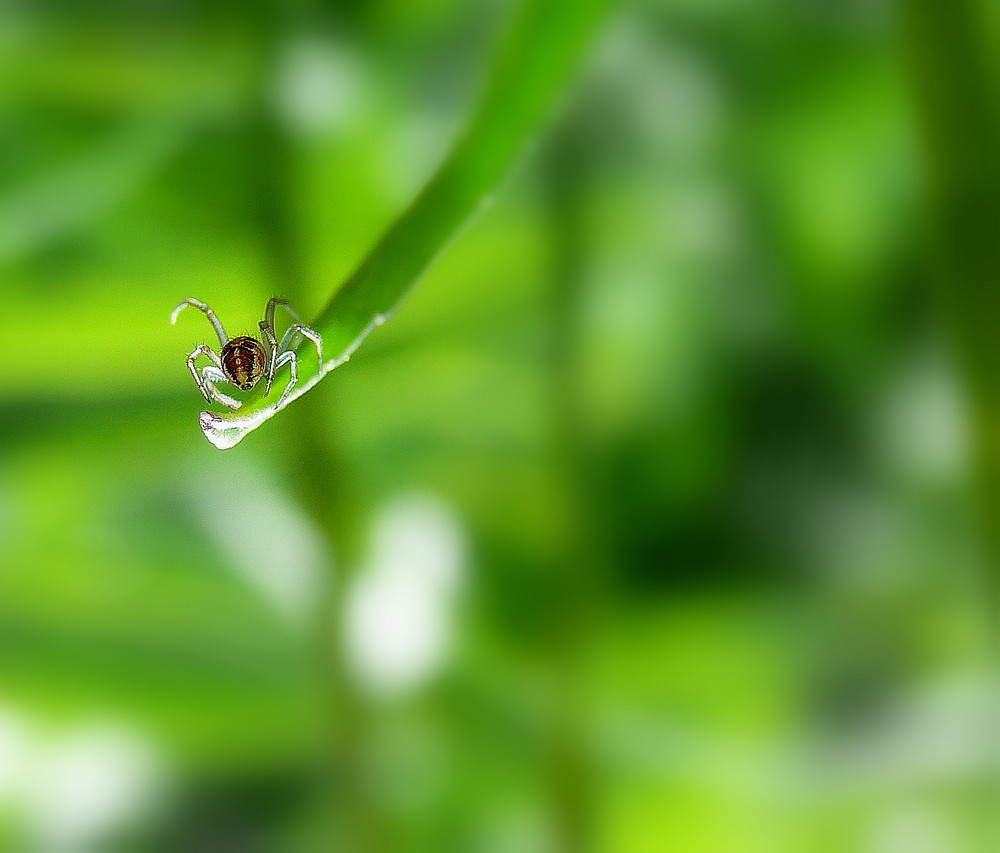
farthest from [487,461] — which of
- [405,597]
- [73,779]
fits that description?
[73,779]

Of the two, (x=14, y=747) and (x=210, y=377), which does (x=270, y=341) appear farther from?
(x=14, y=747)

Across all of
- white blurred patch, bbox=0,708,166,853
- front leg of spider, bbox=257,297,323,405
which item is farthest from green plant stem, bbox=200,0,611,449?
white blurred patch, bbox=0,708,166,853

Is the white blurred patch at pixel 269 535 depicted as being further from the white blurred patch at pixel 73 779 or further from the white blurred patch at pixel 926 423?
the white blurred patch at pixel 926 423

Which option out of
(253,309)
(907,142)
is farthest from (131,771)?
(907,142)

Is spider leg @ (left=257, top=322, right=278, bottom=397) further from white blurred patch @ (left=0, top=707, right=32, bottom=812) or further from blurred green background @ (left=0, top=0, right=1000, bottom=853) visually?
white blurred patch @ (left=0, top=707, right=32, bottom=812)

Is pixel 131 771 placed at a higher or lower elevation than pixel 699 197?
lower

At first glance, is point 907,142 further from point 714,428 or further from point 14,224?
point 14,224

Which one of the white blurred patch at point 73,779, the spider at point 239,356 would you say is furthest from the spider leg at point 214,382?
the white blurred patch at point 73,779
